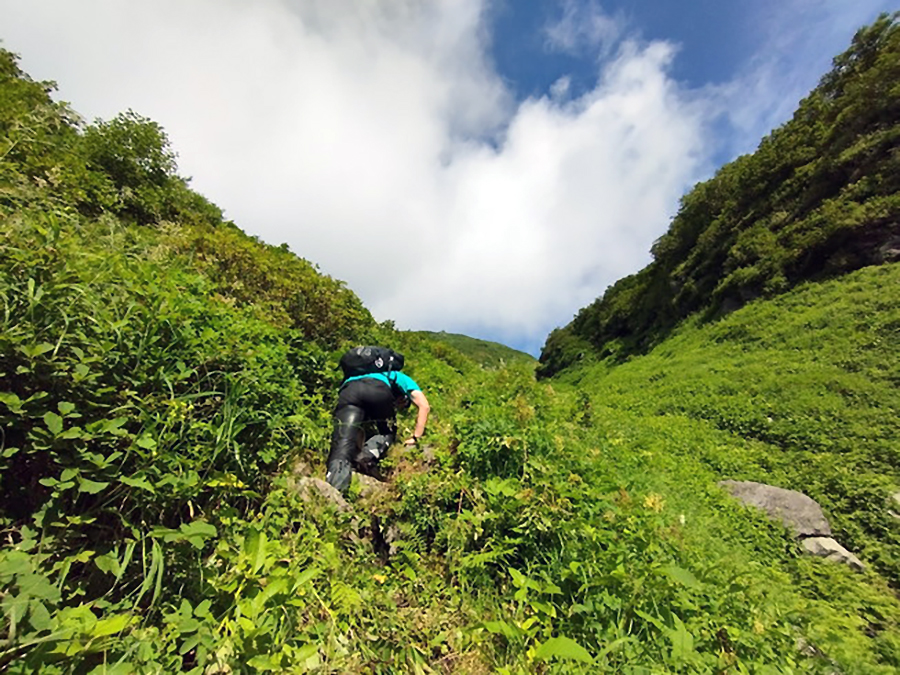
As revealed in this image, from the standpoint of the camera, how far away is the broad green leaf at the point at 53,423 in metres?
2.11

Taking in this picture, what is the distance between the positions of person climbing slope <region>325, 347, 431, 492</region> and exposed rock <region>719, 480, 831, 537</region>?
702 centimetres

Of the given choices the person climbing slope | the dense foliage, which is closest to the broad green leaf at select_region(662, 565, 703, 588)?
the person climbing slope

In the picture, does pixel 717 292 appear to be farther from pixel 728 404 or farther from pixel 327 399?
pixel 327 399

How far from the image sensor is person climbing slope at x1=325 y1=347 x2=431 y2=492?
4.56 m

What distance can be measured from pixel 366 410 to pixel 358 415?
0.15m

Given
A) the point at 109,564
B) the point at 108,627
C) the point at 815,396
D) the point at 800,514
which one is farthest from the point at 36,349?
the point at 815,396

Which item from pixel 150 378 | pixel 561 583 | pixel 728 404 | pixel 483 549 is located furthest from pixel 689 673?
pixel 728 404

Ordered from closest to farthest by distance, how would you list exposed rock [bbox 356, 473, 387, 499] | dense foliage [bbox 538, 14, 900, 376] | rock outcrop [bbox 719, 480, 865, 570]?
exposed rock [bbox 356, 473, 387, 499], rock outcrop [bbox 719, 480, 865, 570], dense foliage [bbox 538, 14, 900, 376]

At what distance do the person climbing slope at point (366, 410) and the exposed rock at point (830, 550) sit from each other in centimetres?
684

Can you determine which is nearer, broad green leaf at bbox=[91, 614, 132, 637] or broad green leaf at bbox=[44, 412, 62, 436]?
broad green leaf at bbox=[91, 614, 132, 637]

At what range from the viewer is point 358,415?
16.2 feet

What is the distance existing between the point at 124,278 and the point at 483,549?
12.3ft

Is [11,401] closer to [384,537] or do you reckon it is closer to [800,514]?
[384,537]

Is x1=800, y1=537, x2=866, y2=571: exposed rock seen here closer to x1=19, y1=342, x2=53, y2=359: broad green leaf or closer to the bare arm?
the bare arm
